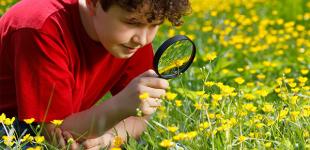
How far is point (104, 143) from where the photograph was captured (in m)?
3.10

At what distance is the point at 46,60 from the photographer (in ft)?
9.36

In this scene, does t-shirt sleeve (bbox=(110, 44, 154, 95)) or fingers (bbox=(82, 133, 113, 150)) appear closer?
fingers (bbox=(82, 133, 113, 150))

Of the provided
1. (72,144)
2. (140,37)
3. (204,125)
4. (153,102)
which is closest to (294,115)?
(204,125)

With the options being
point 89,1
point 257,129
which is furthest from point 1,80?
point 257,129

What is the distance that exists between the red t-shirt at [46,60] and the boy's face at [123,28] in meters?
0.18

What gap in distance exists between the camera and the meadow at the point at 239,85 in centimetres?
277

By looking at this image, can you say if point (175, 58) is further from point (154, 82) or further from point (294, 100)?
point (294, 100)

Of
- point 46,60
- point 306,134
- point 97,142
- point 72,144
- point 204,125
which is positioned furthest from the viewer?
point 97,142

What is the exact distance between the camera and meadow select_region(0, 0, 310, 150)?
2766 millimetres

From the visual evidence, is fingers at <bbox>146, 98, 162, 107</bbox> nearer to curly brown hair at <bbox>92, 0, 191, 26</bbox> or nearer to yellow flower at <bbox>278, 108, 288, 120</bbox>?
curly brown hair at <bbox>92, 0, 191, 26</bbox>

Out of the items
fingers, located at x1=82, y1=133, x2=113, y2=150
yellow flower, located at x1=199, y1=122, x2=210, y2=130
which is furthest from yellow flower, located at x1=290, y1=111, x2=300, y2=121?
fingers, located at x1=82, y1=133, x2=113, y2=150

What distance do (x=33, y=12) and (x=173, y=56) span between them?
573 millimetres

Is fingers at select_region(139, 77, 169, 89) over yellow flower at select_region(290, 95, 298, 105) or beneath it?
over

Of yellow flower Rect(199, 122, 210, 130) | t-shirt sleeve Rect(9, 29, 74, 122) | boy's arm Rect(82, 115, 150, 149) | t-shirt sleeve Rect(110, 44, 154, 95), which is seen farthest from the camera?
t-shirt sleeve Rect(110, 44, 154, 95)
